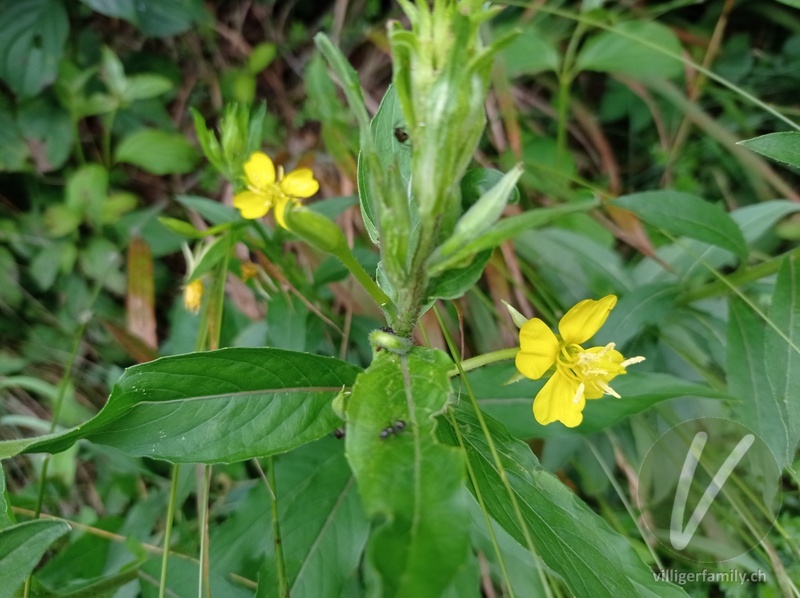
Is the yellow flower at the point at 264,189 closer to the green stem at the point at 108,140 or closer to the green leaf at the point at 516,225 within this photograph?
the green leaf at the point at 516,225

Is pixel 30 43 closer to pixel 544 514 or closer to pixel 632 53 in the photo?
pixel 632 53

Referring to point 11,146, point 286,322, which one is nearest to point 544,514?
point 286,322

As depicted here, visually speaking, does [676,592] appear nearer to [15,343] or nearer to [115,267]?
[115,267]

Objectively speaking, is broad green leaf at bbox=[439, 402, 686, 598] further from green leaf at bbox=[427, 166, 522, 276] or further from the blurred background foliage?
the blurred background foliage

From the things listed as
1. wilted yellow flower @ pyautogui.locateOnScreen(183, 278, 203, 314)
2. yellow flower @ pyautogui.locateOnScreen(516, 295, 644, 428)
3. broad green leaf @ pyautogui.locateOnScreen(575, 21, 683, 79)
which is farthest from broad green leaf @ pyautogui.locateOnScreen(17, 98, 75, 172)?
yellow flower @ pyautogui.locateOnScreen(516, 295, 644, 428)

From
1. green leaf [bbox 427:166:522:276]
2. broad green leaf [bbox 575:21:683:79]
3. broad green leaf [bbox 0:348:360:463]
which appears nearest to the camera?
green leaf [bbox 427:166:522:276]
